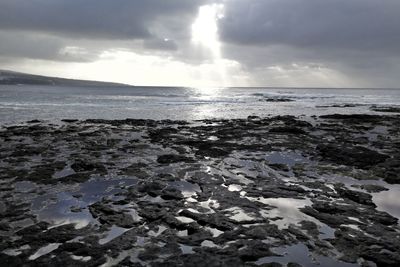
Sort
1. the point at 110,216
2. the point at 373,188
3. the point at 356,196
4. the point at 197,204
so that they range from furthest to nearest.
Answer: the point at 373,188 < the point at 356,196 < the point at 197,204 < the point at 110,216

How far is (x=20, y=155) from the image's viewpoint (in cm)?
1775

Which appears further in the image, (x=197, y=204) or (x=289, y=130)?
(x=289, y=130)

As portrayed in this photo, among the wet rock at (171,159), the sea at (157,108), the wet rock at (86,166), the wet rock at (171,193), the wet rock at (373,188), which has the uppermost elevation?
the wet rock at (373,188)

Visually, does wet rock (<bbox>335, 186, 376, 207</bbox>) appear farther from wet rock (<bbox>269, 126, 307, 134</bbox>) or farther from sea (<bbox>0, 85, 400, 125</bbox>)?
sea (<bbox>0, 85, 400, 125</bbox>)

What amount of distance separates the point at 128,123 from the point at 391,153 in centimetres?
2067

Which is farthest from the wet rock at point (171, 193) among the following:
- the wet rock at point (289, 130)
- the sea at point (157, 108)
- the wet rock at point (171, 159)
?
the sea at point (157, 108)

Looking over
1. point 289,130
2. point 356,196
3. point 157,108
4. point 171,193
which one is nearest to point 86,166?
point 171,193

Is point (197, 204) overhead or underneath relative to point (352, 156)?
underneath

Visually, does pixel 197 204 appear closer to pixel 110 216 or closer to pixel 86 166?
pixel 110 216

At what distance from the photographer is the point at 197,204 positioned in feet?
35.7

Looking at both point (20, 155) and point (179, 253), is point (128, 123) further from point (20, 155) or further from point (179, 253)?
point (179, 253)

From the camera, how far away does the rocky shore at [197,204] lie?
777cm

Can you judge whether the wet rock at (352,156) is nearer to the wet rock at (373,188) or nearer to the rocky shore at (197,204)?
the rocky shore at (197,204)

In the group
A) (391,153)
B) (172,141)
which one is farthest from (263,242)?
(172,141)
